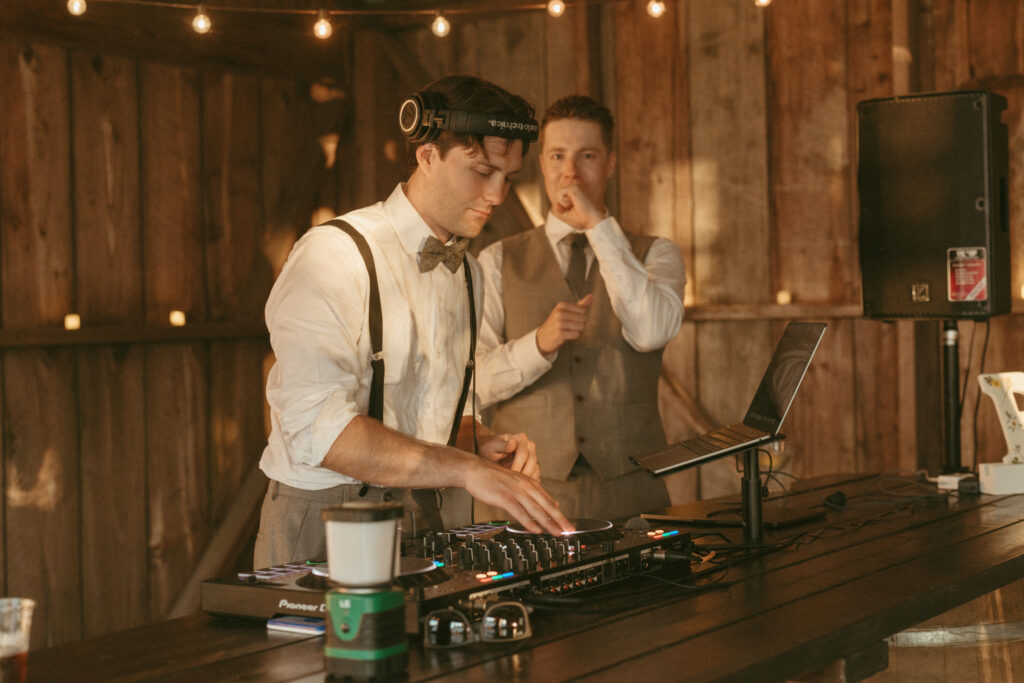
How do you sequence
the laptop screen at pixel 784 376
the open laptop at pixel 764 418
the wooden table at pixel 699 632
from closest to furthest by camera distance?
the wooden table at pixel 699 632 → the open laptop at pixel 764 418 → the laptop screen at pixel 784 376

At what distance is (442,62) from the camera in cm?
507

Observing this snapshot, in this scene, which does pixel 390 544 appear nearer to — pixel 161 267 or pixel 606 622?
pixel 606 622

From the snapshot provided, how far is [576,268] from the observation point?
3051 millimetres

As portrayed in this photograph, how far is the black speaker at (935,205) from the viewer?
292 cm

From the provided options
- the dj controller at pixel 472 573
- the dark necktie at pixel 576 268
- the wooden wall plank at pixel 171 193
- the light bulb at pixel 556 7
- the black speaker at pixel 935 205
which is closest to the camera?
the dj controller at pixel 472 573

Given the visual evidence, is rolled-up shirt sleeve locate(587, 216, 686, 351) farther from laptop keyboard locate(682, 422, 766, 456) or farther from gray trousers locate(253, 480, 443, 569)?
gray trousers locate(253, 480, 443, 569)

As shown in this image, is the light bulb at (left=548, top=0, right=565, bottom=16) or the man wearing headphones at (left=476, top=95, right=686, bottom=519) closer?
the man wearing headphones at (left=476, top=95, right=686, bottom=519)

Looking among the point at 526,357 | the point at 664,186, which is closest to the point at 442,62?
the point at 664,186

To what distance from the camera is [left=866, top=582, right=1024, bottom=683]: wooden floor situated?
1948mm

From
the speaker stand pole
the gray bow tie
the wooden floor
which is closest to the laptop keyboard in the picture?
the wooden floor

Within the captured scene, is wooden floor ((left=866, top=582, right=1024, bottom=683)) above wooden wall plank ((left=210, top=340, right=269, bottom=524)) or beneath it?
beneath

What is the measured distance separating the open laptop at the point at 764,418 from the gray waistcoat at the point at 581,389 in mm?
652

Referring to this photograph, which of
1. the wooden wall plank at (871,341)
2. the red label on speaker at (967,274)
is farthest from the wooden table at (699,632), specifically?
the wooden wall plank at (871,341)

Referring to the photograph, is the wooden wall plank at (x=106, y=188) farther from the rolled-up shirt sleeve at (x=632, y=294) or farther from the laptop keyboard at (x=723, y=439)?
the laptop keyboard at (x=723, y=439)
